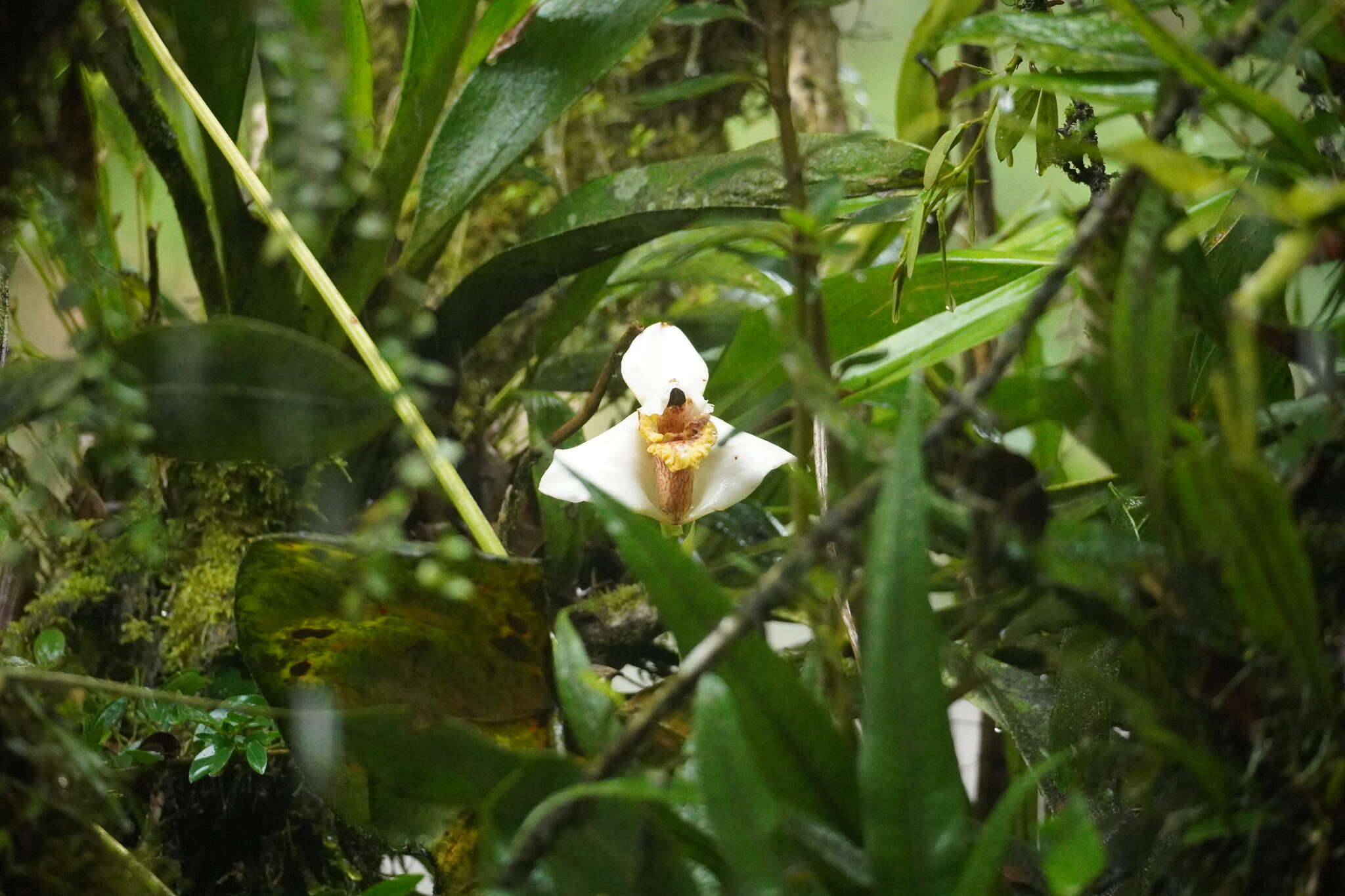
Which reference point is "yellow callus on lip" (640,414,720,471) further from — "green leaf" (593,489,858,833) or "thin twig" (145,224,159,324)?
"thin twig" (145,224,159,324)

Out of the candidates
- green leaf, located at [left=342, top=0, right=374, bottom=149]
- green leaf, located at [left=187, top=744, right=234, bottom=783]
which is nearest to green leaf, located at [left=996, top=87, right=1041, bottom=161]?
green leaf, located at [left=342, top=0, right=374, bottom=149]

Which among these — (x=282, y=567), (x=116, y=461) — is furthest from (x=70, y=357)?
(x=282, y=567)

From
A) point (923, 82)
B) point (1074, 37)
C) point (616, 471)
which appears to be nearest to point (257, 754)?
point (616, 471)

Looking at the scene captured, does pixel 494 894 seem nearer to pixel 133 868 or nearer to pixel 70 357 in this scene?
pixel 133 868

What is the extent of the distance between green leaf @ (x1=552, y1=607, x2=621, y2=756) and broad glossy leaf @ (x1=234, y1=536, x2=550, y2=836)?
9 cm

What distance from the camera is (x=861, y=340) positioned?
0.89 meters

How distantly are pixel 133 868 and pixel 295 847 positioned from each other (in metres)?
0.35

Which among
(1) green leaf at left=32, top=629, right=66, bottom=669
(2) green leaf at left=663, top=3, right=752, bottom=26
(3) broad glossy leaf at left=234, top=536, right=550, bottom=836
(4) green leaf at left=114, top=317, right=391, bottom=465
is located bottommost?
(1) green leaf at left=32, top=629, right=66, bottom=669

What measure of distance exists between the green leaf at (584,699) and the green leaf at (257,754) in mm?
312

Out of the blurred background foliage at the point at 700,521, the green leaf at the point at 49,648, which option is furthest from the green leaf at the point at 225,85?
the green leaf at the point at 49,648

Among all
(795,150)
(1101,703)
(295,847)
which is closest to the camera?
(795,150)

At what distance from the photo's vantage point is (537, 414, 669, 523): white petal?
2.37ft

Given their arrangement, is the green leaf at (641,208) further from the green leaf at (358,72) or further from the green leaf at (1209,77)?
the green leaf at (1209,77)

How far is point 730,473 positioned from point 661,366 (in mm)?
105
